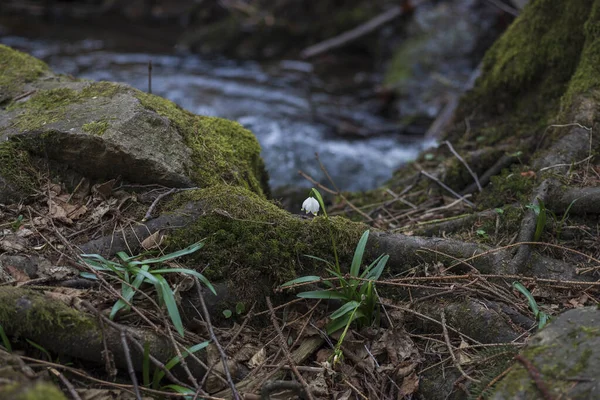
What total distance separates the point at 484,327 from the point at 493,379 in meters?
0.46

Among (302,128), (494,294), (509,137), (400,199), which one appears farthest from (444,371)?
(302,128)

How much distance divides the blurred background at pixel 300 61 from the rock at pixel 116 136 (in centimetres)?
215

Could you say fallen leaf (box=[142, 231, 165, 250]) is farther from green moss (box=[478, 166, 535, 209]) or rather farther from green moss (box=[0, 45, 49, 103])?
green moss (box=[478, 166, 535, 209])

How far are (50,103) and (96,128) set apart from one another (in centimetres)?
63

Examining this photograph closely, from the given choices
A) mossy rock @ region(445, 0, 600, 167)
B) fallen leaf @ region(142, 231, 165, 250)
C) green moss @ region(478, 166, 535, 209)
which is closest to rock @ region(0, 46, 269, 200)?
fallen leaf @ region(142, 231, 165, 250)

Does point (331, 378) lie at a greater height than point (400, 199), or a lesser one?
lesser

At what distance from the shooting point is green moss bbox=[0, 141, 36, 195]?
3102 mm

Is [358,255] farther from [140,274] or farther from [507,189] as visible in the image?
[507,189]

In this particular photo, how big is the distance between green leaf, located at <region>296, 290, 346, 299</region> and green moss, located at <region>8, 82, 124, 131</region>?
1881 mm

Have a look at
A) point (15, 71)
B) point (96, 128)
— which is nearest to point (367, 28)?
point (15, 71)

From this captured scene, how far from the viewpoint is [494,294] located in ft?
9.80

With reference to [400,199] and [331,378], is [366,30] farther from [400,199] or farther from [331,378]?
[331,378]

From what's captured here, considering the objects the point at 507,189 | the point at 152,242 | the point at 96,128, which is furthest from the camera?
the point at 507,189

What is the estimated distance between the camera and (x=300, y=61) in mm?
12031
